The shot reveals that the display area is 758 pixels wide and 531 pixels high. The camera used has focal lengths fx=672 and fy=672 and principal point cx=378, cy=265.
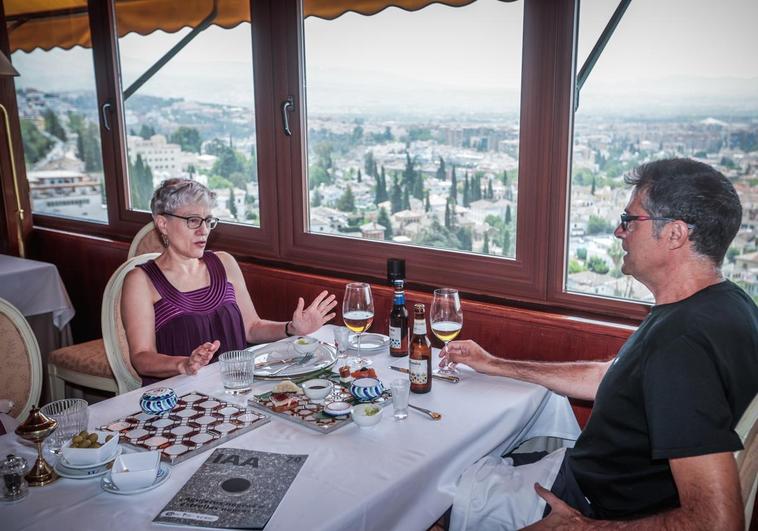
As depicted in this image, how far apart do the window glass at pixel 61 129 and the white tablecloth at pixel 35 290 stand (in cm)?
88

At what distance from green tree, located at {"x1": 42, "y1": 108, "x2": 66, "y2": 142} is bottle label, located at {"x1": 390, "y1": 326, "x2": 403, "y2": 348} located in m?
3.49

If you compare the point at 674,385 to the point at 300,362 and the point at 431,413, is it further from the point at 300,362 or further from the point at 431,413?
the point at 300,362

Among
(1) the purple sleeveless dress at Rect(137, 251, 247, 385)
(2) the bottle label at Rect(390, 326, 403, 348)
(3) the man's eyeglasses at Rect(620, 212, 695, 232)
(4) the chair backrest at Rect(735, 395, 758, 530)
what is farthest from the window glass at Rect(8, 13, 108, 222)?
(4) the chair backrest at Rect(735, 395, 758, 530)

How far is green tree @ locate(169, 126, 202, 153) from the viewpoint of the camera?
3.64 metres

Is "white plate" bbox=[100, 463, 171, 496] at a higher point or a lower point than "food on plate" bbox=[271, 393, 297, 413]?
higher

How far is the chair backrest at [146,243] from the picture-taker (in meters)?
3.09

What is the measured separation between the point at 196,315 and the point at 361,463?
104 cm

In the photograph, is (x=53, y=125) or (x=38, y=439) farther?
(x=53, y=125)

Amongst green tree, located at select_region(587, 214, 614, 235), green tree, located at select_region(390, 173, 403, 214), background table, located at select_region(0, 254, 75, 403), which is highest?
green tree, located at select_region(390, 173, 403, 214)

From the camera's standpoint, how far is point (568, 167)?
7.64 ft

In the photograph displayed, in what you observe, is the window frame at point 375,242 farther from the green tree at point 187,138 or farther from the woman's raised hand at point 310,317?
the woman's raised hand at point 310,317

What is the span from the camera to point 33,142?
4.75 meters

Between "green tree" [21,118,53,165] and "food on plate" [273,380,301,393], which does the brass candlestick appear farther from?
"green tree" [21,118,53,165]

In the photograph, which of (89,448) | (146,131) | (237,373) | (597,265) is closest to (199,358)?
(237,373)
